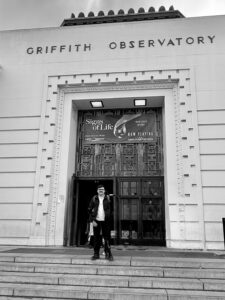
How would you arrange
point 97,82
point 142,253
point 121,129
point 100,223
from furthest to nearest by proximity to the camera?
1. point 121,129
2. point 97,82
3. point 142,253
4. point 100,223

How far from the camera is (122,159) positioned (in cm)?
1281

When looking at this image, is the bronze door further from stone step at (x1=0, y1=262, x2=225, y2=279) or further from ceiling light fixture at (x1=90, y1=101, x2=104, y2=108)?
stone step at (x1=0, y1=262, x2=225, y2=279)

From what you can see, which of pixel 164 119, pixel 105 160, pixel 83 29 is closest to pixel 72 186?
pixel 105 160

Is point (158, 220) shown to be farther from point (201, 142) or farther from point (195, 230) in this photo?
point (201, 142)

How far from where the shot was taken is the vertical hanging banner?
42.6 feet

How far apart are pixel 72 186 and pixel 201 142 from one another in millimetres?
5383

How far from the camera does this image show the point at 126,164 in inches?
502

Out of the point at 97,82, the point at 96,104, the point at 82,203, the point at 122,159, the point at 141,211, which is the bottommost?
the point at 141,211

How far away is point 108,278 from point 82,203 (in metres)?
6.84

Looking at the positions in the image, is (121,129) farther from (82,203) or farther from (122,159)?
(82,203)

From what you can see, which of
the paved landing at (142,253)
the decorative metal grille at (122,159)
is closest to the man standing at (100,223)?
the paved landing at (142,253)

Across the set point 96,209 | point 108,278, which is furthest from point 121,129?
point 108,278

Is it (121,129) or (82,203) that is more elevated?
(121,129)

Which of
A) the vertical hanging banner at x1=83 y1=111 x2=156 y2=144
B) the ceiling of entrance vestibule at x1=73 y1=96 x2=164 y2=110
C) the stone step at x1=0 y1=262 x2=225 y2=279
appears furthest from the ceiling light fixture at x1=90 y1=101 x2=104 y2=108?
the stone step at x1=0 y1=262 x2=225 y2=279
